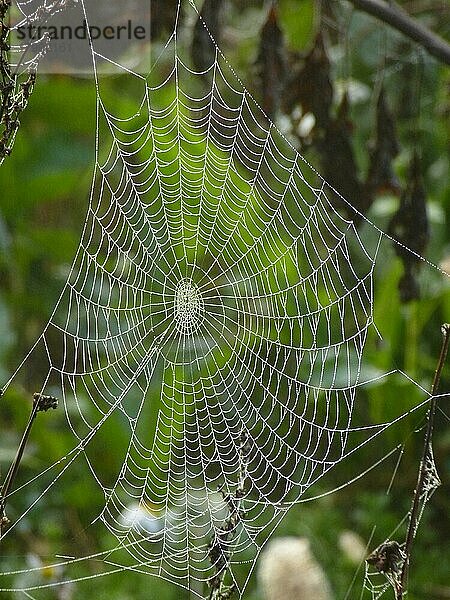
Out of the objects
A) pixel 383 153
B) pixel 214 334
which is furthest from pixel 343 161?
pixel 214 334

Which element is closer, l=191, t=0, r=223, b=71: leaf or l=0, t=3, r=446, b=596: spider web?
l=191, t=0, r=223, b=71: leaf

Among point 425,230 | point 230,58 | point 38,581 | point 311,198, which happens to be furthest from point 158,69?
point 38,581

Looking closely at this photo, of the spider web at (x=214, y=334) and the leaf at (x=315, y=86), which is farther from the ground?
the leaf at (x=315, y=86)

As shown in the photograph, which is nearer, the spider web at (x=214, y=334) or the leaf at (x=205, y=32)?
the leaf at (x=205, y=32)

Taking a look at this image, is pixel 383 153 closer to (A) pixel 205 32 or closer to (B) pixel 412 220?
(B) pixel 412 220

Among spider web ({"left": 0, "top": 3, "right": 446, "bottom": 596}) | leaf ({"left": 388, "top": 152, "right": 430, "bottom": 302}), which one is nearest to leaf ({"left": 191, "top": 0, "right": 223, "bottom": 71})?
spider web ({"left": 0, "top": 3, "right": 446, "bottom": 596})

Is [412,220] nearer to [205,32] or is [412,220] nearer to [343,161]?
[343,161]

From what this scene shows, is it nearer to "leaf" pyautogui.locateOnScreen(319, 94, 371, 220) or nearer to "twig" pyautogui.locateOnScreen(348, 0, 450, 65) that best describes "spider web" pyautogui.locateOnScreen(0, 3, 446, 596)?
"leaf" pyautogui.locateOnScreen(319, 94, 371, 220)

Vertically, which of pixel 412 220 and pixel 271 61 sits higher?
pixel 271 61

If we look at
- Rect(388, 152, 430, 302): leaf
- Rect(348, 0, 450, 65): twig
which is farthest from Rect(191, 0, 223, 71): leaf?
Rect(388, 152, 430, 302): leaf

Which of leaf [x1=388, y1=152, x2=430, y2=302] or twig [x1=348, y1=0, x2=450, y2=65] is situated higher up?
twig [x1=348, y1=0, x2=450, y2=65]

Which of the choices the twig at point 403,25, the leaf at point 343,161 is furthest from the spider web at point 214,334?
the twig at point 403,25

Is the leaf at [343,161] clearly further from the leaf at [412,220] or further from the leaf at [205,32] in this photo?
the leaf at [205,32]

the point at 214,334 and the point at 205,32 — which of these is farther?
the point at 214,334
